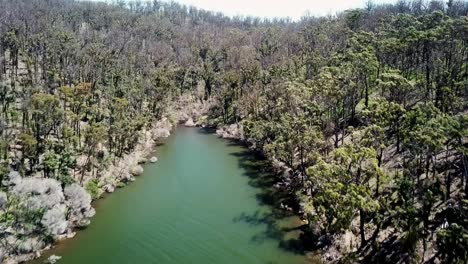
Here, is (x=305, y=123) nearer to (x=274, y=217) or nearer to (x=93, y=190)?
(x=274, y=217)

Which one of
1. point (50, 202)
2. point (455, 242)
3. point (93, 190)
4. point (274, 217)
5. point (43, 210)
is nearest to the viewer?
point (455, 242)

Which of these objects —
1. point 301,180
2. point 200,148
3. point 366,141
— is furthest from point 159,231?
point 200,148

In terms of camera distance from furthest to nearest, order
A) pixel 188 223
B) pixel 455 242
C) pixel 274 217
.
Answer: pixel 274 217, pixel 188 223, pixel 455 242

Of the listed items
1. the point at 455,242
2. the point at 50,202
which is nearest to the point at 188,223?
the point at 50,202

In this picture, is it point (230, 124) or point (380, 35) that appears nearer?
point (380, 35)

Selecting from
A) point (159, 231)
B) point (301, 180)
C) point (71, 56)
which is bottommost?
point (159, 231)

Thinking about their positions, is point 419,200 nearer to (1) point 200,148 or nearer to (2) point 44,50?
(1) point 200,148
